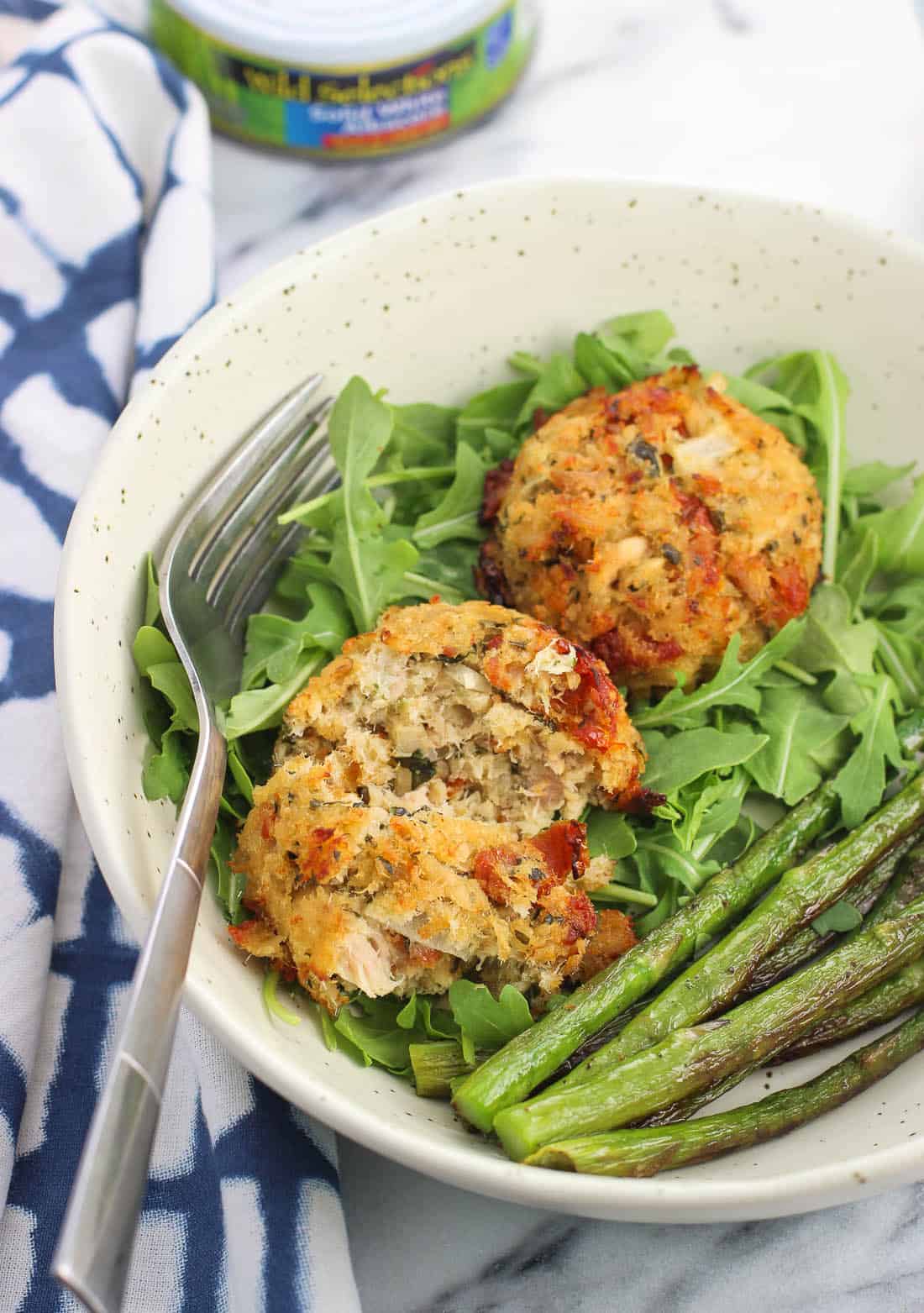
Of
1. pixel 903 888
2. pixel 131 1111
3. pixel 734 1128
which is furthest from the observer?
pixel 903 888

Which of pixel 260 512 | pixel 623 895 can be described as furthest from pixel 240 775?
pixel 623 895

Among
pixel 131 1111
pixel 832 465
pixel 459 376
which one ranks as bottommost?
pixel 832 465

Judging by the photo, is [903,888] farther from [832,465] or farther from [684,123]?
[684,123]

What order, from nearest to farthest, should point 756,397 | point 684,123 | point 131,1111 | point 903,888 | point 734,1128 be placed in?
point 131,1111
point 734,1128
point 903,888
point 756,397
point 684,123

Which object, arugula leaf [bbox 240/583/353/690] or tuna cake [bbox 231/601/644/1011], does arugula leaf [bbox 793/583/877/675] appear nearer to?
tuna cake [bbox 231/601/644/1011]

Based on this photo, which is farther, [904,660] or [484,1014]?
[904,660]

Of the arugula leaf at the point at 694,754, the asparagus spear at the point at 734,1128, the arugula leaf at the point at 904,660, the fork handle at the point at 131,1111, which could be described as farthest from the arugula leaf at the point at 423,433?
the asparagus spear at the point at 734,1128

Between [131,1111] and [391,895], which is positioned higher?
[131,1111]
